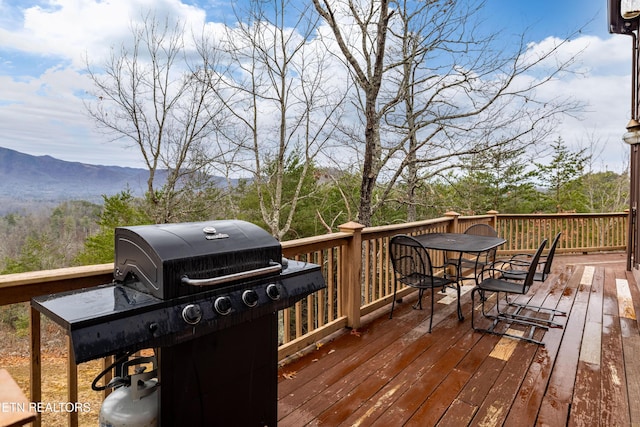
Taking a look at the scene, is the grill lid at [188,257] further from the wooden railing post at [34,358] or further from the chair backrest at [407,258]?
the chair backrest at [407,258]

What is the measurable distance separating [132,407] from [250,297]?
57 cm

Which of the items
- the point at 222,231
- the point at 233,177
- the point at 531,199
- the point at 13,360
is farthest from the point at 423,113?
the point at 13,360

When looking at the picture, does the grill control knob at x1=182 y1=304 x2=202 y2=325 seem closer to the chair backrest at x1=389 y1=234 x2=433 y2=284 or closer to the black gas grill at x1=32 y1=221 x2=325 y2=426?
the black gas grill at x1=32 y1=221 x2=325 y2=426

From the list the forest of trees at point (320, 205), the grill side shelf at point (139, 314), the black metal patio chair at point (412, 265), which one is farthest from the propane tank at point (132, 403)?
the forest of trees at point (320, 205)

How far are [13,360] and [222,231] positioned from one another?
43.1 feet

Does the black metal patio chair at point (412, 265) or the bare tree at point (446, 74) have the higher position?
the bare tree at point (446, 74)

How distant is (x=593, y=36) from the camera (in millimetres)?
6199

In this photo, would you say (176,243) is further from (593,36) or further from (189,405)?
(593,36)

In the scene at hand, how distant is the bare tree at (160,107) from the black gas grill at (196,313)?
9.71 m

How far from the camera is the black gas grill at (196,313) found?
115cm

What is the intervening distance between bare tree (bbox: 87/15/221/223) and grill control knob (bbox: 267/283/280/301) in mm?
9745

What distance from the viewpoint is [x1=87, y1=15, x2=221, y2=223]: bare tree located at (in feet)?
31.7

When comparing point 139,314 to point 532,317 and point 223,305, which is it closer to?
point 223,305

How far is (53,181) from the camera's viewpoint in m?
12.2
